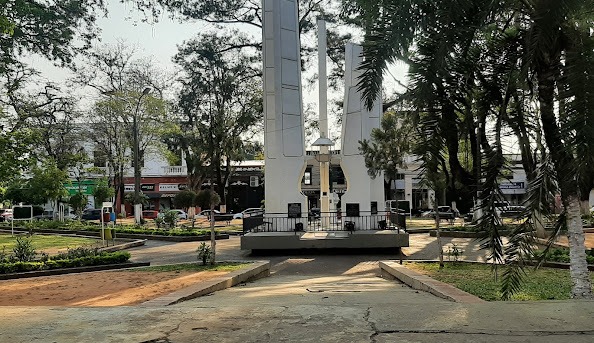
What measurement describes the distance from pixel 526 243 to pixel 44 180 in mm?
30376

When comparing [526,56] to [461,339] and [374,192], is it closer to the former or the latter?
[461,339]

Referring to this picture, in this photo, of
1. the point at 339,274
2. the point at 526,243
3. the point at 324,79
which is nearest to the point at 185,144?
the point at 324,79

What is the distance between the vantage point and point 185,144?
42594 millimetres

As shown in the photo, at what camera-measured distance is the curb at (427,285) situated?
7333mm

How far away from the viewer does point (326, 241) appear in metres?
18.7

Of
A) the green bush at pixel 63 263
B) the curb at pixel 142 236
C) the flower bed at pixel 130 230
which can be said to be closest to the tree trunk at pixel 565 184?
the green bush at pixel 63 263

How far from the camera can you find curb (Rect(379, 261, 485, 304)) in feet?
24.1

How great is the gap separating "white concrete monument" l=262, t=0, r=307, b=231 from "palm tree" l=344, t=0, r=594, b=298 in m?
13.5

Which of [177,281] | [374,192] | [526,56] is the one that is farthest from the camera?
[374,192]

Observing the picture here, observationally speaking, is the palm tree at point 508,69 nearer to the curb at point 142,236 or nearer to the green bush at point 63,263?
the green bush at point 63,263

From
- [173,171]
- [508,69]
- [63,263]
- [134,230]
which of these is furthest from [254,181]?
[508,69]

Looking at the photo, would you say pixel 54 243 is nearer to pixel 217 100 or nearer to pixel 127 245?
pixel 127 245

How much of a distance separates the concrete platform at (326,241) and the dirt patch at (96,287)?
601 centimetres

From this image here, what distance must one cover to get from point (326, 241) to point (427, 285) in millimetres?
9787
